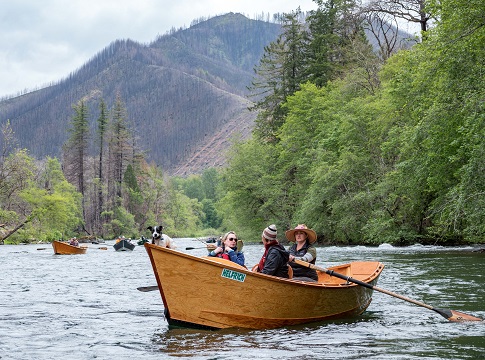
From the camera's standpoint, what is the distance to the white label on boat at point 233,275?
994 cm

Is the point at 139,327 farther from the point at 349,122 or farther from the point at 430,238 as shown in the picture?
the point at 349,122

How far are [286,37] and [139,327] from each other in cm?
5399

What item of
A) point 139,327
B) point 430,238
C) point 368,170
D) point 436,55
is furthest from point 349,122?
point 139,327

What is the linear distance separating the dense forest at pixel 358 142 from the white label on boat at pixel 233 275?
42.9 feet

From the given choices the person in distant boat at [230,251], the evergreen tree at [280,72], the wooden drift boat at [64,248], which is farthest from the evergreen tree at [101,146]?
the person in distant boat at [230,251]

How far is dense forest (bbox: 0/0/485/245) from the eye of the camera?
2209 centimetres

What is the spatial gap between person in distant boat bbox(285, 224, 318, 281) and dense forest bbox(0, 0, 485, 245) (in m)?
10.6

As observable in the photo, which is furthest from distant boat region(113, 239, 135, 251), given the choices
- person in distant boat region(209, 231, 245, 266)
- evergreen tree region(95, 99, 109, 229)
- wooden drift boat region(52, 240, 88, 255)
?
evergreen tree region(95, 99, 109, 229)

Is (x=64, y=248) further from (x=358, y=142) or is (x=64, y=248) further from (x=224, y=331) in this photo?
(x=224, y=331)

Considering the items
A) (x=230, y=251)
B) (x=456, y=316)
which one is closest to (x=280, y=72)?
(x=230, y=251)

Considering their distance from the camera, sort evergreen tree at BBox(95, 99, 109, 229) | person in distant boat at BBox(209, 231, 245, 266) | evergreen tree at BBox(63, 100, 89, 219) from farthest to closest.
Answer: evergreen tree at BBox(95, 99, 109, 229), evergreen tree at BBox(63, 100, 89, 219), person in distant boat at BBox(209, 231, 245, 266)

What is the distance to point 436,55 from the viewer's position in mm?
22922

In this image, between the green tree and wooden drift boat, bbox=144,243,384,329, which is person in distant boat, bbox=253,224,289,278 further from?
the green tree

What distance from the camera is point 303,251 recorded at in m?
12.0
